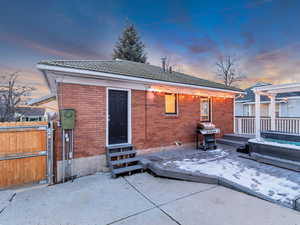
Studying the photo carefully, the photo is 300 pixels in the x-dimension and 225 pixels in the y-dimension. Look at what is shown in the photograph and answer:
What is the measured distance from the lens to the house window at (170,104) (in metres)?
6.96

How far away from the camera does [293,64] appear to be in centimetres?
1234

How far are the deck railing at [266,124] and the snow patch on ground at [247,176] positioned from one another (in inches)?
186

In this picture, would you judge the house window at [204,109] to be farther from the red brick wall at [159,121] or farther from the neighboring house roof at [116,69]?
the neighboring house roof at [116,69]

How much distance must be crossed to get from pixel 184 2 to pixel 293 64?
1085 centimetres

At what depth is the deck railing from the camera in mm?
8312

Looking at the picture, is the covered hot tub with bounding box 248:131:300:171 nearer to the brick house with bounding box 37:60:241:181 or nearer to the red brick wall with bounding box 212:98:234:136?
the red brick wall with bounding box 212:98:234:136

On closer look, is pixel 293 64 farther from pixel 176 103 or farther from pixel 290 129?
pixel 176 103

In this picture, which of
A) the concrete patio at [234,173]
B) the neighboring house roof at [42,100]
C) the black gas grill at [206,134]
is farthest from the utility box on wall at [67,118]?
the black gas grill at [206,134]

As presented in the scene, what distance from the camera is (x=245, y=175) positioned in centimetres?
432

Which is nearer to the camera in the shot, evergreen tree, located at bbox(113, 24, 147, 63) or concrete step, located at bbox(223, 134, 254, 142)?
concrete step, located at bbox(223, 134, 254, 142)

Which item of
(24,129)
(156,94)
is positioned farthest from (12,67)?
(156,94)

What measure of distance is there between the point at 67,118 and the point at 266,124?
37.0ft

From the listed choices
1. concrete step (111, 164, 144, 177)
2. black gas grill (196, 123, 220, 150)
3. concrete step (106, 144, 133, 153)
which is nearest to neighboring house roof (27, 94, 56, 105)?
concrete step (106, 144, 133, 153)

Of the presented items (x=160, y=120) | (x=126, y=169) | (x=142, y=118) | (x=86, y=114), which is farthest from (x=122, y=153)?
(x=160, y=120)
